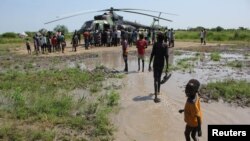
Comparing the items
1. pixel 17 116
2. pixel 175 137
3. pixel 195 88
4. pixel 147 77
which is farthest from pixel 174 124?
pixel 147 77

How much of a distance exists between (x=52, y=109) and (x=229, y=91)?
15.8 ft

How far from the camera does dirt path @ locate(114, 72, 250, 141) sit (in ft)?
23.1

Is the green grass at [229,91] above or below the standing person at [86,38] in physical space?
below

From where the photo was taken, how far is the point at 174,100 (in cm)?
977

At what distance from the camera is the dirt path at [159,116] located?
7031mm

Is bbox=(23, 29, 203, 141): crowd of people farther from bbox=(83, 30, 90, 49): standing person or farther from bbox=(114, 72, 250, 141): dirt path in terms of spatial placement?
bbox=(114, 72, 250, 141): dirt path

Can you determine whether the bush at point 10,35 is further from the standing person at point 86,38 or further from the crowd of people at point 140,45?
the standing person at point 86,38

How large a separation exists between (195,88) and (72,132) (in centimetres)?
276

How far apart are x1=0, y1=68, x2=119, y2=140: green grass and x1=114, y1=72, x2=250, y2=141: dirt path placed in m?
0.37

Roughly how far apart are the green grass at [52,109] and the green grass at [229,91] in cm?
269

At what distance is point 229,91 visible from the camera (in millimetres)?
10039

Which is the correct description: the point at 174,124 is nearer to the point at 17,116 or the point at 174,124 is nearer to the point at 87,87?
the point at 17,116

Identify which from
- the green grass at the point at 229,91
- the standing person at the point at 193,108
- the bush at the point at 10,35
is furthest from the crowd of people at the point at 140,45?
the bush at the point at 10,35

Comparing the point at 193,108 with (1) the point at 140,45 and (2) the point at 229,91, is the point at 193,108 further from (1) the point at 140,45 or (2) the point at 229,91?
(1) the point at 140,45
